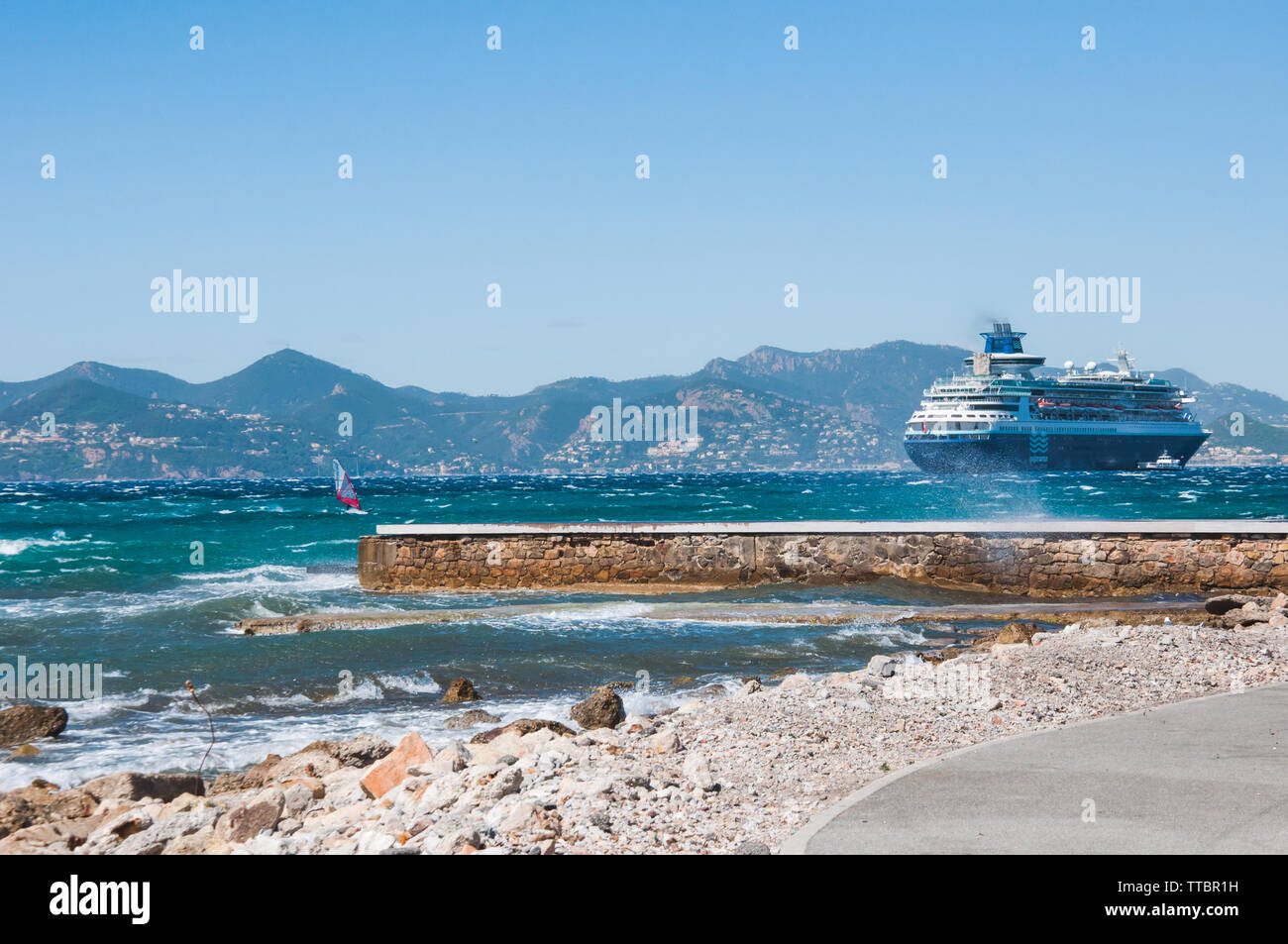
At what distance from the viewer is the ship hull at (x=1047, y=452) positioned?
11675 cm

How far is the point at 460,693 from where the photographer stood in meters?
13.2

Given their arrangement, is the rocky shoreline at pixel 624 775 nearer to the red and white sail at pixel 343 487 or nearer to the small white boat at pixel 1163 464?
the red and white sail at pixel 343 487

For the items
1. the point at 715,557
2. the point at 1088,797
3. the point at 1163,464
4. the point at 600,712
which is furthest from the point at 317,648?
the point at 1163,464

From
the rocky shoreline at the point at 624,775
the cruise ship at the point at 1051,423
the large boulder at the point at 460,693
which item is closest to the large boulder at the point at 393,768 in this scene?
the rocky shoreline at the point at 624,775

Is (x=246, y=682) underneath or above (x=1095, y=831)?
underneath

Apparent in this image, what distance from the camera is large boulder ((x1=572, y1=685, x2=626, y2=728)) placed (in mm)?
11023

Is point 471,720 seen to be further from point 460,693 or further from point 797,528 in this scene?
point 797,528

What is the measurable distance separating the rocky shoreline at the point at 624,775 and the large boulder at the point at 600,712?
15mm

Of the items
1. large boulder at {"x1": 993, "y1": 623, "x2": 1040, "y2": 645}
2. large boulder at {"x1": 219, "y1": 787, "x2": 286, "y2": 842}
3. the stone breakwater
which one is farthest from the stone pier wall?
large boulder at {"x1": 219, "y1": 787, "x2": 286, "y2": 842}
